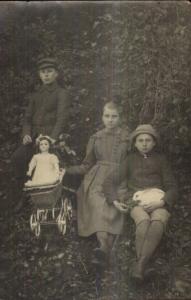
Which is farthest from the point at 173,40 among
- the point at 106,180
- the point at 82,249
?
the point at 82,249

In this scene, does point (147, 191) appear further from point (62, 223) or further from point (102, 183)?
point (62, 223)

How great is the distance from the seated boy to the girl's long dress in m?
0.10

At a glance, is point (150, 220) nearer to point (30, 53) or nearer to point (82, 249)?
point (82, 249)

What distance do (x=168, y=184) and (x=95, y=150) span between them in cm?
84

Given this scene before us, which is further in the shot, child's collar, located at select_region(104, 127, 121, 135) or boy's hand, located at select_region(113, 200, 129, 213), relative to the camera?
child's collar, located at select_region(104, 127, 121, 135)

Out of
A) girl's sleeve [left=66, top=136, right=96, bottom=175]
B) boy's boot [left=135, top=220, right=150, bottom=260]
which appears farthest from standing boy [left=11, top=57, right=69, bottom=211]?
boy's boot [left=135, top=220, right=150, bottom=260]

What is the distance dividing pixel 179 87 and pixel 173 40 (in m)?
0.51

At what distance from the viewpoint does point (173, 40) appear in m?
7.70

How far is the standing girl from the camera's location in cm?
736

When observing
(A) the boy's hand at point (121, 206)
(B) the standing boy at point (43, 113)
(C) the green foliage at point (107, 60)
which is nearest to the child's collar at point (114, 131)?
(C) the green foliage at point (107, 60)

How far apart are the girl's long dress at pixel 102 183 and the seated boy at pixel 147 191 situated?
0.32 ft

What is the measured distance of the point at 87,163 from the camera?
7578 mm

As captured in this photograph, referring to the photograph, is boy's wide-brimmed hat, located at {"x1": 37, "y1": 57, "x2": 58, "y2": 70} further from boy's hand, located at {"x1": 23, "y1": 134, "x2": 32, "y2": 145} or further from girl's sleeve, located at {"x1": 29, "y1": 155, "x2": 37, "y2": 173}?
girl's sleeve, located at {"x1": 29, "y1": 155, "x2": 37, "y2": 173}

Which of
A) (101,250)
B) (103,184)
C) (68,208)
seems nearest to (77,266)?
(101,250)
